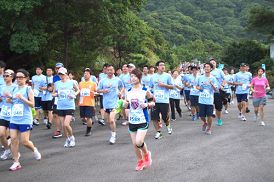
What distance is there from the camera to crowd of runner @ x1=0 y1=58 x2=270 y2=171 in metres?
8.11

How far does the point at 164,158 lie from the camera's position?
8852 millimetres

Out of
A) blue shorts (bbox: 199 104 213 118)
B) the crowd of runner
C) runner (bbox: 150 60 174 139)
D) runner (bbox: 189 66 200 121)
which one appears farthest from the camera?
runner (bbox: 189 66 200 121)

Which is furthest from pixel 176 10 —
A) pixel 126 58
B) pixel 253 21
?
pixel 126 58

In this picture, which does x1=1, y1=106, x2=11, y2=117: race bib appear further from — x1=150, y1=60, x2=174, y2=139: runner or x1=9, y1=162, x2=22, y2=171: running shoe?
x1=150, y1=60, x2=174, y2=139: runner

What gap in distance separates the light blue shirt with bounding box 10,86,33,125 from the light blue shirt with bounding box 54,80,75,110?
200cm

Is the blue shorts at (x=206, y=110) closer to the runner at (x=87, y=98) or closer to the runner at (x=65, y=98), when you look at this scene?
the runner at (x=87, y=98)

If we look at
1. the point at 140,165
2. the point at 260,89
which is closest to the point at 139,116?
the point at 140,165

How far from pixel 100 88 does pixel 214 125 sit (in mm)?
4224

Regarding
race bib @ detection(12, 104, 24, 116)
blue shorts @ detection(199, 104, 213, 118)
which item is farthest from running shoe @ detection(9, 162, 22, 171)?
blue shorts @ detection(199, 104, 213, 118)

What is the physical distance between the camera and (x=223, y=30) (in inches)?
3538

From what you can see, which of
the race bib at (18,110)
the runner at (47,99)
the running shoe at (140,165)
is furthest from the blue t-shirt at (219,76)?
the race bib at (18,110)

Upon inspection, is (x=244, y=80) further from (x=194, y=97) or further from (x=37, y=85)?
(x=37, y=85)

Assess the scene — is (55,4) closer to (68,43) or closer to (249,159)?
(68,43)

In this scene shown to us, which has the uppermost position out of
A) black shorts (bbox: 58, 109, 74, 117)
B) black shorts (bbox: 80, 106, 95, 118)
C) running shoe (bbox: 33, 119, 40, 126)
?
black shorts (bbox: 58, 109, 74, 117)
